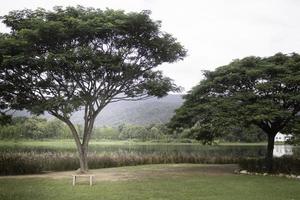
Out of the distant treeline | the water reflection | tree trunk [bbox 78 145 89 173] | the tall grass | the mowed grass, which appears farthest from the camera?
the distant treeline

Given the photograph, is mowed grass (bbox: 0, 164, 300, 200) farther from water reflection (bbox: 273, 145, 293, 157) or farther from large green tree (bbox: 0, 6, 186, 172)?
water reflection (bbox: 273, 145, 293, 157)

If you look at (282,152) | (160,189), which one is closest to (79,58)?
(160,189)

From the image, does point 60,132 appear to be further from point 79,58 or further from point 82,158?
point 79,58

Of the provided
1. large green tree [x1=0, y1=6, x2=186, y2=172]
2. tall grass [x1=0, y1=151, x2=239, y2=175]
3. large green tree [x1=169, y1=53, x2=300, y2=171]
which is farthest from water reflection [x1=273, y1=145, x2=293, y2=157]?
large green tree [x1=0, y1=6, x2=186, y2=172]

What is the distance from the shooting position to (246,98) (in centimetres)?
2072

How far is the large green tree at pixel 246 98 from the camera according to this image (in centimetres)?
1984

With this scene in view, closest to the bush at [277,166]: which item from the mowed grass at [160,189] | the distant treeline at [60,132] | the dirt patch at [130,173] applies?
the dirt patch at [130,173]

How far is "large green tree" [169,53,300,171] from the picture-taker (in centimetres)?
1984

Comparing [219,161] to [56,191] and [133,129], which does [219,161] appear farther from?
[133,129]

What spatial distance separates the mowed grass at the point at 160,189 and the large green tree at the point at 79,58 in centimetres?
518

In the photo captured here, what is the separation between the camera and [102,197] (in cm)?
1236

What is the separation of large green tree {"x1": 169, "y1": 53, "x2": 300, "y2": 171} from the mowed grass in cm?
336

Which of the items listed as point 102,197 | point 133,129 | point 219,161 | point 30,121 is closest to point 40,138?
point 30,121

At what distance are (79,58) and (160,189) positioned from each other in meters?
7.67
